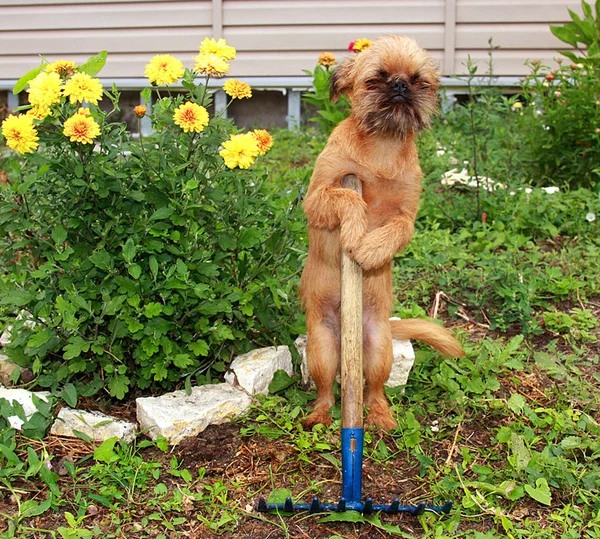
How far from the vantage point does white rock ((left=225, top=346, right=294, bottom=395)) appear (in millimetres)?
3490

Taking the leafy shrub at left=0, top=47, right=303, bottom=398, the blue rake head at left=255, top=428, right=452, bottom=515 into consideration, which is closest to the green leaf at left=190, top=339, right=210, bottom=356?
the leafy shrub at left=0, top=47, right=303, bottom=398

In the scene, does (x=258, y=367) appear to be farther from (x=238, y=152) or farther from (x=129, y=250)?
(x=238, y=152)

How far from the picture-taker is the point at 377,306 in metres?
3.59

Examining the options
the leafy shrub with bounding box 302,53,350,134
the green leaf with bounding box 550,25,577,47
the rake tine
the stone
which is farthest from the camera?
the green leaf with bounding box 550,25,577,47

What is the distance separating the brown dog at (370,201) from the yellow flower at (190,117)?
→ 0.64 m

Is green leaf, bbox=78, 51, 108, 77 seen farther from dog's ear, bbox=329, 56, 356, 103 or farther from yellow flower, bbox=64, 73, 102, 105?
dog's ear, bbox=329, 56, 356, 103

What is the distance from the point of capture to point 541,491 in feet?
9.57

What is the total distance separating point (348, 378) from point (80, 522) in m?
1.16

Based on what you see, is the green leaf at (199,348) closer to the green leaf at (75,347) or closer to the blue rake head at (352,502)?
the green leaf at (75,347)

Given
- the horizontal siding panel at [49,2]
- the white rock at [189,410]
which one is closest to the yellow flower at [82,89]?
the white rock at [189,410]

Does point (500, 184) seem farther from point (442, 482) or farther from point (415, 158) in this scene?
point (442, 482)

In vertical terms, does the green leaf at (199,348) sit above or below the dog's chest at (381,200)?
below

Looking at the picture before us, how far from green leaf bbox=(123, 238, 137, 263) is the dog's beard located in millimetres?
1098

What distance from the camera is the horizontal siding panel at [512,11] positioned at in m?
7.82
